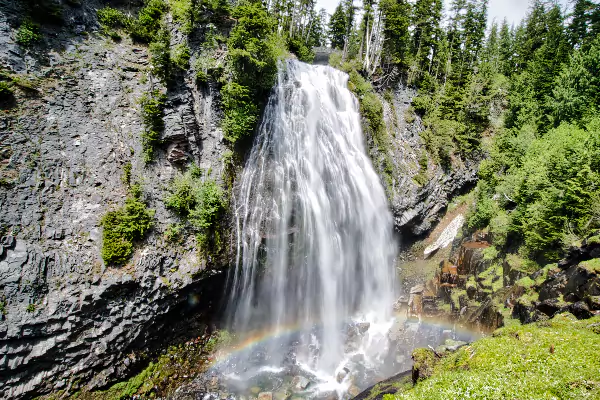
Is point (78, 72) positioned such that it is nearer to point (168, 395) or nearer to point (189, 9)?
point (189, 9)

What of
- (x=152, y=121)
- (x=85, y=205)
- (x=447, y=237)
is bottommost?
(x=447, y=237)

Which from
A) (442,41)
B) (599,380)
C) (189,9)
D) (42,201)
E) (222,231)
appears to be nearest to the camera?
(599,380)

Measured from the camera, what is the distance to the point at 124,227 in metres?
14.2

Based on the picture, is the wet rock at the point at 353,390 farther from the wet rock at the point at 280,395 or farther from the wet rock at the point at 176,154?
the wet rock at the point at 176,154

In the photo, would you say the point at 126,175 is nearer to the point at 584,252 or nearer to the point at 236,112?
the point at 236,112

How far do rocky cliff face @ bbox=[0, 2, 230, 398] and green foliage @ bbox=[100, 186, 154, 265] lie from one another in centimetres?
38

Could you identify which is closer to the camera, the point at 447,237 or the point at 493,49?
the point at 447,237

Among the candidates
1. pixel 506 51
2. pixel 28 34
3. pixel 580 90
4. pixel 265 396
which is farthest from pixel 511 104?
pixel 28 34

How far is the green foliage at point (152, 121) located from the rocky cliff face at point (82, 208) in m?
0.39

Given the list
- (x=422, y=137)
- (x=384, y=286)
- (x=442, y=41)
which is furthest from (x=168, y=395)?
(x=442, y=41)

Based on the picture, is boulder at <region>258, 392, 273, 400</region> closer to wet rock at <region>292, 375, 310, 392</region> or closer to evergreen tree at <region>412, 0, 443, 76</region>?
wet rock at <region>292, 375, 310, 392</region>

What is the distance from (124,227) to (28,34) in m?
11.2

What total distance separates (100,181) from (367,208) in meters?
17.2

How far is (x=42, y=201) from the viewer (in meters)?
13.2
